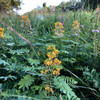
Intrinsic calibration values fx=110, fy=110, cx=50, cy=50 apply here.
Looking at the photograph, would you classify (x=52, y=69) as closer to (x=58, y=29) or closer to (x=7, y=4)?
(x=58, y=29)

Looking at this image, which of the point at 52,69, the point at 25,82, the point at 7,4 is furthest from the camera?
the point at 7,4

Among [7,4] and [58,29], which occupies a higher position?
[7,4]

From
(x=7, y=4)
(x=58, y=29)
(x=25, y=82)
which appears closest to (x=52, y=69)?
(x=25, y=82)

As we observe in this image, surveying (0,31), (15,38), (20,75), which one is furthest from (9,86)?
(15,38)

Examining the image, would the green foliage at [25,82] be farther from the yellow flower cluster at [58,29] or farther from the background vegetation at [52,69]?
the yellow flower cluster at [58,29]

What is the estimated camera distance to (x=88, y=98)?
1.11 meters

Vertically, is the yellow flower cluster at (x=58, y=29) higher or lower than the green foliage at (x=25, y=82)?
higher

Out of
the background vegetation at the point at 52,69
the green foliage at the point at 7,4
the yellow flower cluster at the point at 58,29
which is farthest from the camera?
the green foliage at the point at 7,4

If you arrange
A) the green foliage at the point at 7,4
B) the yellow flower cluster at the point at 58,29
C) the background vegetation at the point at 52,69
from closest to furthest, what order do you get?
the background vegetation at the point at 52,69
the yellow flower cluster at the point at 58,29
the green foliage at the point at 7,4

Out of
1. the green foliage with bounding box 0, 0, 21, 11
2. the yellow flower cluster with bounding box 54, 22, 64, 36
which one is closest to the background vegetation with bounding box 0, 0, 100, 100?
the yellow flower cluster with bounding box 54, 22, 64, 36

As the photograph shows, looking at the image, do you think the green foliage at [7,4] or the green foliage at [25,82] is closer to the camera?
the green foliage at [25,82]

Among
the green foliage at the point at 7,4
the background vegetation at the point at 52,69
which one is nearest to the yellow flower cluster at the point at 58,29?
the background vegetation at the point at 52,69

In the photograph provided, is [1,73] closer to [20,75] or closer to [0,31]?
[20,75]

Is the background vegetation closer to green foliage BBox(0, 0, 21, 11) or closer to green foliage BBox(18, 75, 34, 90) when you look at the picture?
green foliage BBox(18, 75, 34, 90)
